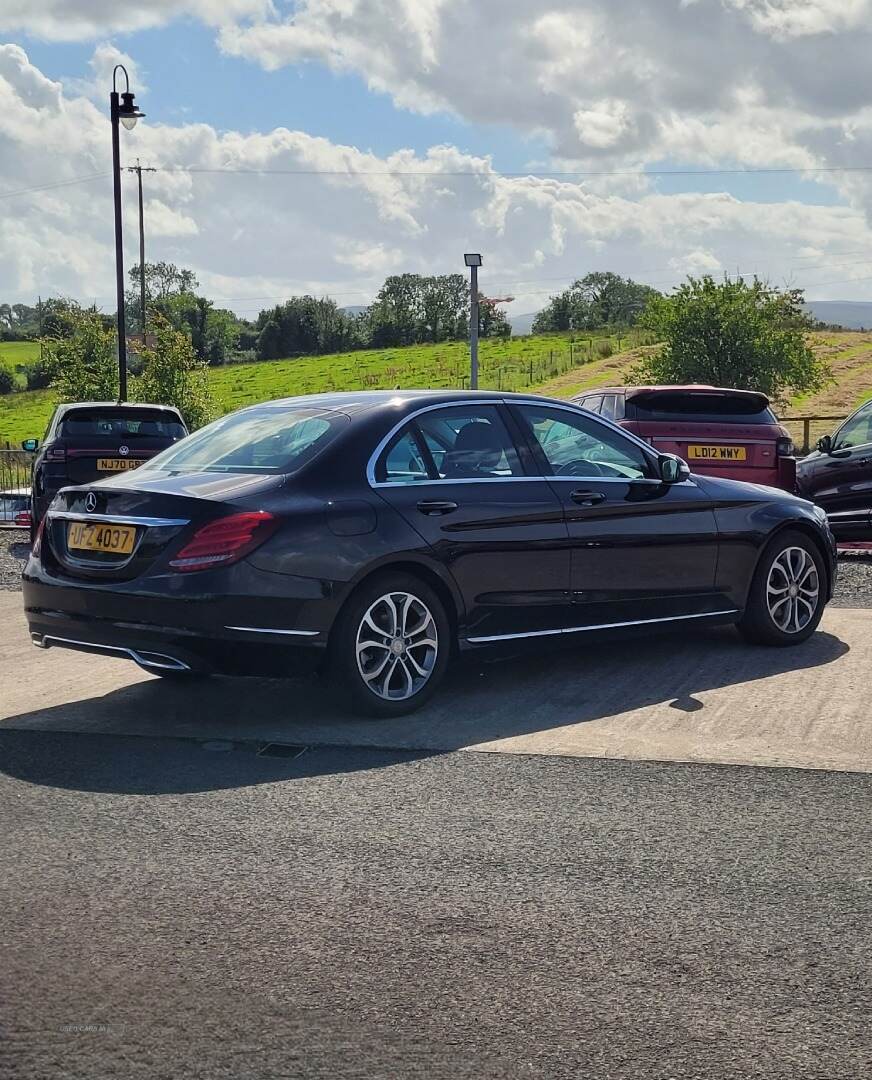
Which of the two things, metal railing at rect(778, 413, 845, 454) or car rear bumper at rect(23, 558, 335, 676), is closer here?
car rear bumper at rect(23, 558, 335, 676)

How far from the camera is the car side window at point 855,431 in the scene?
44.7 feet

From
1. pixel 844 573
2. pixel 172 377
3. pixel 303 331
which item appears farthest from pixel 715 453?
pixel 303 331

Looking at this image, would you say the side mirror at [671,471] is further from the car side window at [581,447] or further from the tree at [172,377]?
the tree at [172,377]

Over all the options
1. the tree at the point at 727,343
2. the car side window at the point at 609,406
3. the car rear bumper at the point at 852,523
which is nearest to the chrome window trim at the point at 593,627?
the car rear bumper at the point at 852,523

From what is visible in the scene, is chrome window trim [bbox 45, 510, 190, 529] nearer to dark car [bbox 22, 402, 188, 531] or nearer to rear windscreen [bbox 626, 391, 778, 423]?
rear windscreen [bbox 626, 391, 778, 423]

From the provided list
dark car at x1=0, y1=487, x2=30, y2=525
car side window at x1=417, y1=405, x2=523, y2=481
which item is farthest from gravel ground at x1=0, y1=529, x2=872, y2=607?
car side window at x1=417, y1=405, x2=523, y2=481

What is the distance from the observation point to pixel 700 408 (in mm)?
14094

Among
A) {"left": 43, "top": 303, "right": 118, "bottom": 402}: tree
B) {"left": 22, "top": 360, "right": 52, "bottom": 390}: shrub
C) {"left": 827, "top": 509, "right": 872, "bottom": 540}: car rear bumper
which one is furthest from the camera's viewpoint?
{"left": 22, "top": 360, "right": 52, "bottom": 390}: shrub

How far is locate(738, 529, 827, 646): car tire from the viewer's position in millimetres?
8094

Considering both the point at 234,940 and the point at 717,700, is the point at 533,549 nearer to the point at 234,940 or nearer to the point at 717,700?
the point at 717,700

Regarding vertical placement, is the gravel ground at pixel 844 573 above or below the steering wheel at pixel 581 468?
below

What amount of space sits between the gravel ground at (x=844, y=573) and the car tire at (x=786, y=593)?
1793mm

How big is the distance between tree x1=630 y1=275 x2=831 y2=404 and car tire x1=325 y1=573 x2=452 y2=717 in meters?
36.2

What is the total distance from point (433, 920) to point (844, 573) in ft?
28.5
